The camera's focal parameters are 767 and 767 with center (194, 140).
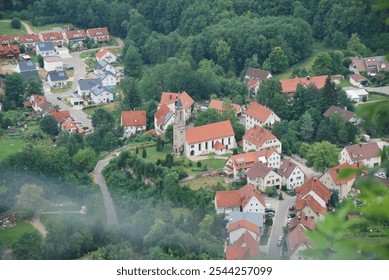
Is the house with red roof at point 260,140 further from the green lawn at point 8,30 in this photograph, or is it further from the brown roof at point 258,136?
the green lawn at point 8,30

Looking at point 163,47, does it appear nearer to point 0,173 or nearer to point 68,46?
point 68,46

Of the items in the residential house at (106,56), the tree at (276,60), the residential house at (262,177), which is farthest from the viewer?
the residential house at (106,56)

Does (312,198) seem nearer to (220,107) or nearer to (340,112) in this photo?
(340,112)

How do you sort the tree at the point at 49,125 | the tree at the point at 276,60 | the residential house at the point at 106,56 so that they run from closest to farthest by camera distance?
the tree at the point at 49,125 → the tree at the point at 276,60 → the residential house at the point at 106,56

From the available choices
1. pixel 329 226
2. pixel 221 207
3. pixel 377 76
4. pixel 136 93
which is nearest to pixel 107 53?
pixel 136 93

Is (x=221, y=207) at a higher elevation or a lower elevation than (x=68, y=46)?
higher

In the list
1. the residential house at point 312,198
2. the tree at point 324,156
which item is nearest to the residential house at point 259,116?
the tree at point 324,156
